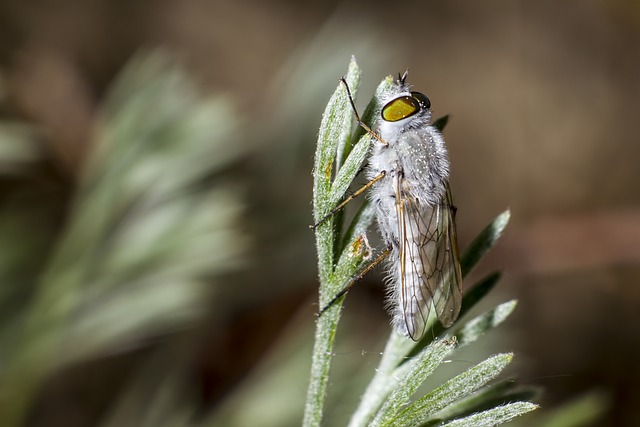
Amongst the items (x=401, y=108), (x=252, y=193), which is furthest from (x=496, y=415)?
(x=252, y=193)

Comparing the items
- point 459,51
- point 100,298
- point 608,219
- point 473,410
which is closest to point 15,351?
point 100,298

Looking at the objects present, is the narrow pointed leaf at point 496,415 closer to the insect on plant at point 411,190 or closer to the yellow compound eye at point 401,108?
the insect on plant at point 411,190

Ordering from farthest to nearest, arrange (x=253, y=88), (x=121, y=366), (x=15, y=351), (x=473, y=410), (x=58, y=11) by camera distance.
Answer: (x=253, y=88), (x=58, y=11), (x=121, y=366), (x=15, y=351), (x=473, y=410)

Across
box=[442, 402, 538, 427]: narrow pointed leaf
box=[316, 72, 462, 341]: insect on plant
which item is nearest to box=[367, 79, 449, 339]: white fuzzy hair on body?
box=[316, 72, 462, 341]: insect on plant

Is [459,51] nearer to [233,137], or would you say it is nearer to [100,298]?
[233,137]

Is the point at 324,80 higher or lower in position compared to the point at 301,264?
higher

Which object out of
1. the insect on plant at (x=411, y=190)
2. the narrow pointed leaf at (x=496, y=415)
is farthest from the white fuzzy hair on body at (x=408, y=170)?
the narrow pointed leaf at (x=496, y=415)

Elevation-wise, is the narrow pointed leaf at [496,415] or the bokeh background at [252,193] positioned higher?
the bokeh background at [252,193]
